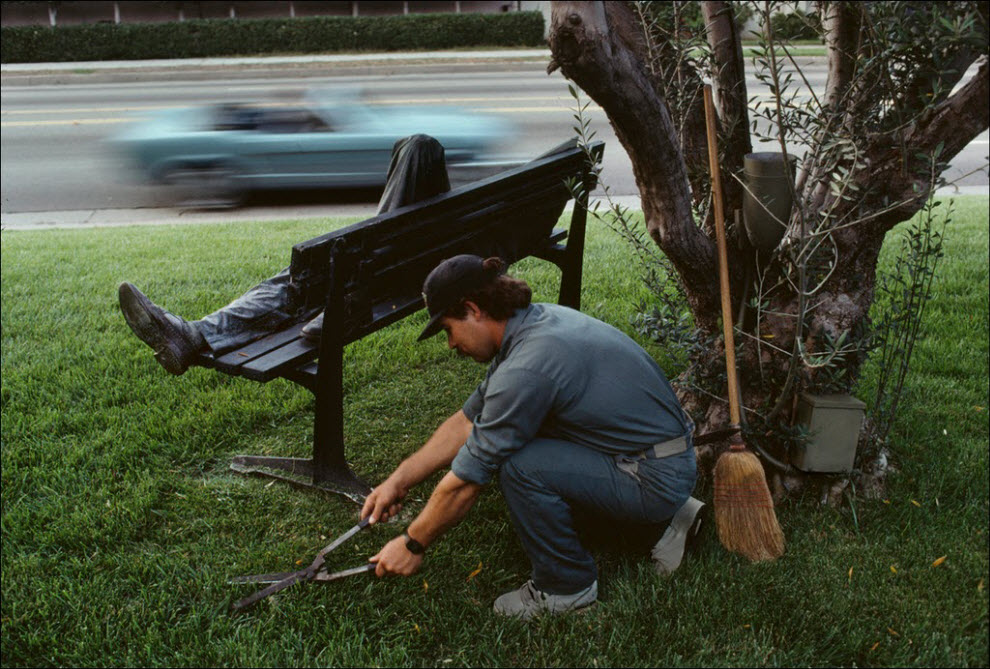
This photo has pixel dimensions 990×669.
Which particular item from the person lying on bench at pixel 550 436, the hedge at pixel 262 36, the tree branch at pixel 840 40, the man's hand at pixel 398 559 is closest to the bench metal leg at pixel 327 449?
the person lying on bench at pixel 550 436

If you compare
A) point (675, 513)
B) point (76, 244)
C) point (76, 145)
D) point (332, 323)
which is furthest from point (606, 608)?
point (76, 145)

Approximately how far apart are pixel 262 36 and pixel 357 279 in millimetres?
21641

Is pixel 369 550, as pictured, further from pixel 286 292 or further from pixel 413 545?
pixel 286 292

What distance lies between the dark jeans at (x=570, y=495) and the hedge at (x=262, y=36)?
70.6ft

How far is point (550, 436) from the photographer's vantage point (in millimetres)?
2773

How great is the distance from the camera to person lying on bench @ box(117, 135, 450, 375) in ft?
10.8

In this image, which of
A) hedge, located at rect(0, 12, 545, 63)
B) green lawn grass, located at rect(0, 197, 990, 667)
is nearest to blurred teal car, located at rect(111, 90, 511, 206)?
green lawn grass, located at rect(0, 197, 990, 667)

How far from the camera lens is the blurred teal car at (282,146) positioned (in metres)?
8.54

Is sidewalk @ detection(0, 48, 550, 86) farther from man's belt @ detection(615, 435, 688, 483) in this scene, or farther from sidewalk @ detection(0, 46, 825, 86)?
man's belt @ detection(615, 435, 688, 483)

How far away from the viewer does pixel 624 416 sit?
2.71 m

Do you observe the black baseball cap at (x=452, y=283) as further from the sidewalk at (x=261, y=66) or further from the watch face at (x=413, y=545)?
the sidewalk at (x=261, y=66)

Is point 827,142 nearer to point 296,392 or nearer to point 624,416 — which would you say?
point 624,416

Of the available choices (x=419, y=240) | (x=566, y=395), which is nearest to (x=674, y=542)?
(x=566, y=395)

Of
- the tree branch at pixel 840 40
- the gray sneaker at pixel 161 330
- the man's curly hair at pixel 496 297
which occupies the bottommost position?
the gray sneaker at pixel 161 330
